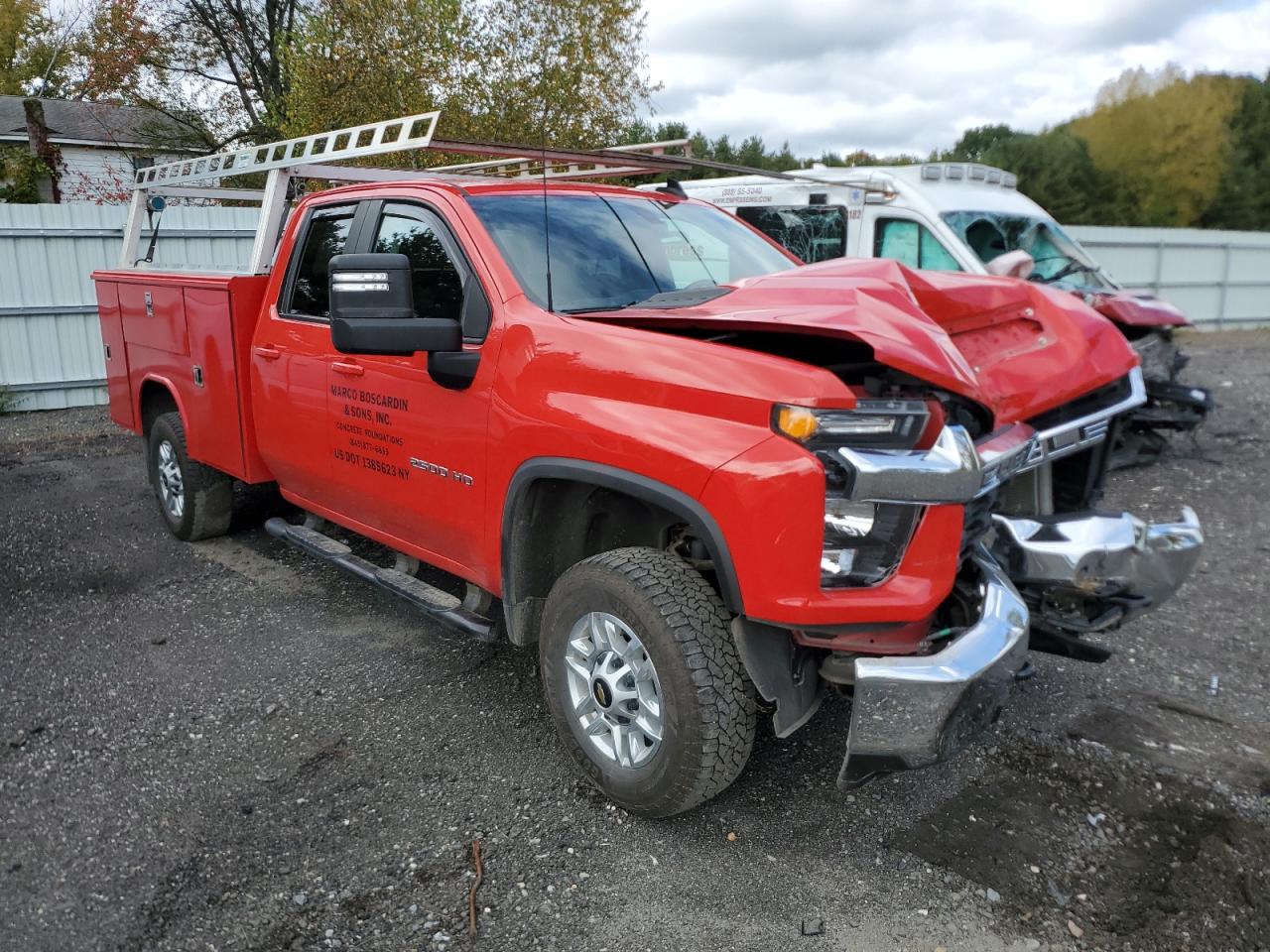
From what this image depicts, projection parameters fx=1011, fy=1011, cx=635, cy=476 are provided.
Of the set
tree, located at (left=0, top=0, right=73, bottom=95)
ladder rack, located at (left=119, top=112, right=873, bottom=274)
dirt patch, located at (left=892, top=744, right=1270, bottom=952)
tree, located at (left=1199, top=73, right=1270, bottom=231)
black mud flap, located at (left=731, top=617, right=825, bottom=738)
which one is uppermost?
tree, located at (left=0, top=0, right=73, bottom=95)

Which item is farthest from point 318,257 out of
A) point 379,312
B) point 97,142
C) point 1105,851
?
point 97,142

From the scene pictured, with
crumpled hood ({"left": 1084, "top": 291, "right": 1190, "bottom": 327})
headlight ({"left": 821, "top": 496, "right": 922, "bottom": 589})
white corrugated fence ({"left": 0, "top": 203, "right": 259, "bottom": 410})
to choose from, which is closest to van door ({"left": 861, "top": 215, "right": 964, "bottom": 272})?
crumpled hood ({"left": 1084, "top": 291, "right": 1190, "bottom": 327})

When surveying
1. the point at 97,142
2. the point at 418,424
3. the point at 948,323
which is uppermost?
the point at 97,142

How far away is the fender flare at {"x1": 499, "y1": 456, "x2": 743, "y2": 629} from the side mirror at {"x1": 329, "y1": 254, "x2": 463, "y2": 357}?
565mm

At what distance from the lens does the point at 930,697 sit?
8.68 ft

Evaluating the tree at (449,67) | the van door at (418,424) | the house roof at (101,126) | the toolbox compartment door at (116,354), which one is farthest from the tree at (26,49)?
the van door at (418,424)

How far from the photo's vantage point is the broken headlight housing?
274cm

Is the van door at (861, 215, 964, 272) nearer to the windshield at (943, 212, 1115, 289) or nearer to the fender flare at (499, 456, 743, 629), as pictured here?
the windshield at (943, 212, 1115, 289)

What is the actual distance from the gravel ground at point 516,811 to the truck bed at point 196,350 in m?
0.93

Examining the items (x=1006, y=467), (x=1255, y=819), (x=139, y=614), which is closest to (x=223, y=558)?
(x=139, y=614)

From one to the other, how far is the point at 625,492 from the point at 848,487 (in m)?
0.72

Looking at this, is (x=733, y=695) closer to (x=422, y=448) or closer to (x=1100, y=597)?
(x=1100, y=597)

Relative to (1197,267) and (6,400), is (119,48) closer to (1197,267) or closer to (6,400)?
(6,400)

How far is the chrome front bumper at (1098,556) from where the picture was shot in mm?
3252
